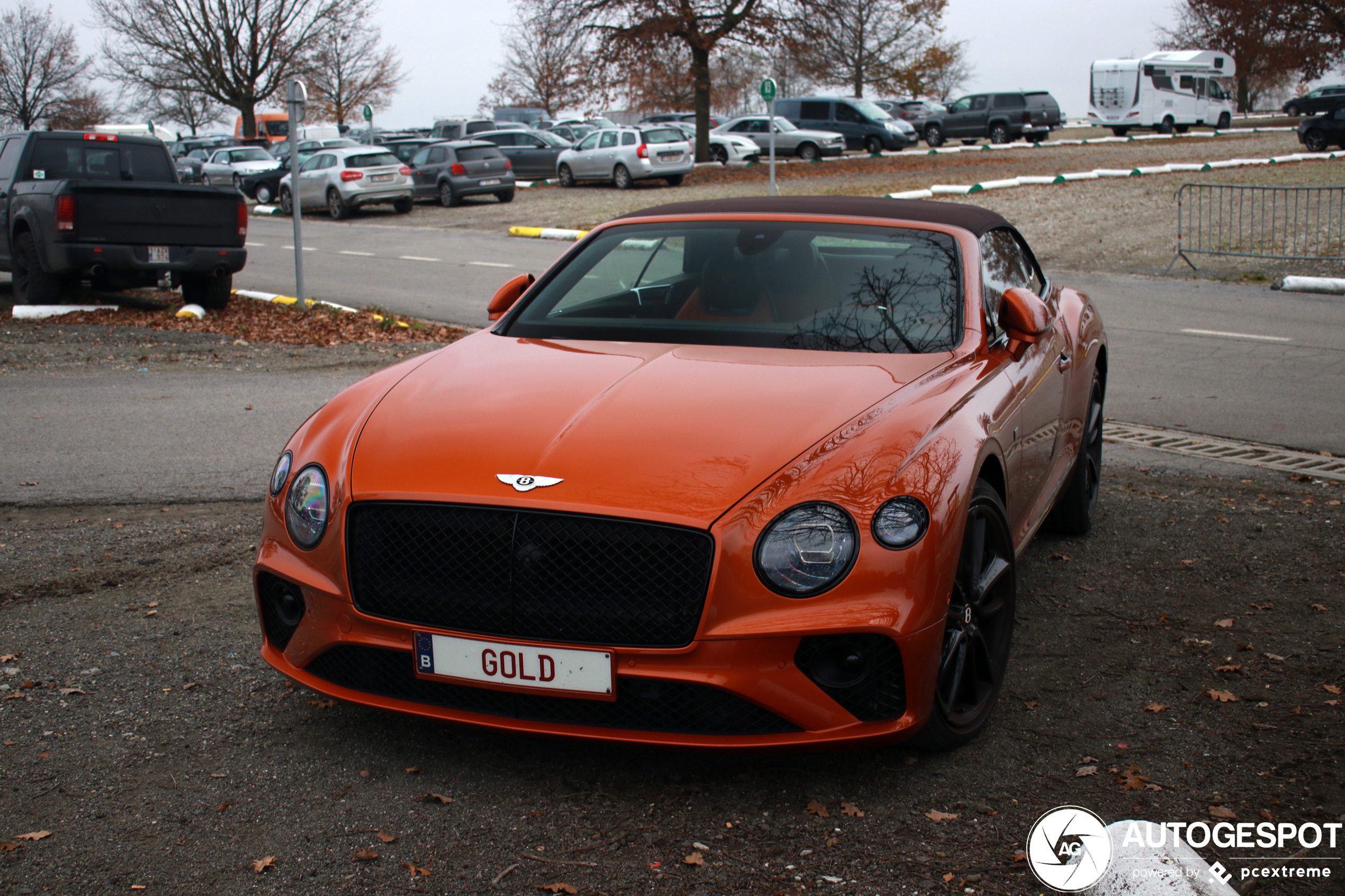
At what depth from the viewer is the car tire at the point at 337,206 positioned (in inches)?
1121

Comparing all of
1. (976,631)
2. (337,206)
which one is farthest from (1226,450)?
A: (337,206)

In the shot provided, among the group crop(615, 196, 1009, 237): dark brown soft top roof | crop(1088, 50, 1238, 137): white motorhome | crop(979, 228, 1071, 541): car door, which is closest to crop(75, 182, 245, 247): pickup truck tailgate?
crop(615, 196, 1009, 237): dark brown soft top roof

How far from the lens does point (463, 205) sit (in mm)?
30422

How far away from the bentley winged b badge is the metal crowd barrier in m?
14.0

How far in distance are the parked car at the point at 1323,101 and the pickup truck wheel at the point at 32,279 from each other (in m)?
36.0

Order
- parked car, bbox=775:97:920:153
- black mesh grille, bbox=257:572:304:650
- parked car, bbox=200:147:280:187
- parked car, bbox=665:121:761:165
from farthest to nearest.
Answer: parked car, bbox=775:97:920:153 → parked car, bbox=665:121:761:165 → parked car, bbox=200:147:280:187 → black mesh grille, bbox=257:572:304:650

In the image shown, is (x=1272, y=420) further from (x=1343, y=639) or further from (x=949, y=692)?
(x=949, y=692)

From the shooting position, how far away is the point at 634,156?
30703 millimetres

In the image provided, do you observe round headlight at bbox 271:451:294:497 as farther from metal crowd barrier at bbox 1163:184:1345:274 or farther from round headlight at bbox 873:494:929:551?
metal crowd barrier at bbox 1163:184:1345:274

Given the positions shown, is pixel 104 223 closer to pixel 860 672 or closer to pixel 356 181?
pixel 860 672

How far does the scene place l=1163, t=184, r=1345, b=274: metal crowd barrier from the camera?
1645 centimetres

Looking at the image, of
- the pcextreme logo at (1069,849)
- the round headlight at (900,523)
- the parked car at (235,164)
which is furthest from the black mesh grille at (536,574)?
the parked car at (235,164)

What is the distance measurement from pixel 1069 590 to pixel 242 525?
365cm

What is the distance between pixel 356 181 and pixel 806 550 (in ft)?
89.2
